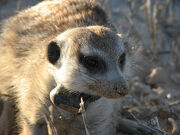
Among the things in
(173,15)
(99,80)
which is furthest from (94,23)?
(173,15)

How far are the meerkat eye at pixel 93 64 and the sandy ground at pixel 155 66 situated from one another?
0.73 m

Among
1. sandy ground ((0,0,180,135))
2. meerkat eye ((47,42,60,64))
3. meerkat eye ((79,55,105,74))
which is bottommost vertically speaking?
sandy ground ((0,0,180,135))

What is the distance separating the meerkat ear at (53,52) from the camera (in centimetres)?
229

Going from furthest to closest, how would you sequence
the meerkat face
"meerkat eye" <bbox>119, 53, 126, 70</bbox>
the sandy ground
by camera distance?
the sandy ground
"meerkat eye" <bbox>119, 53, 126, 70</bbox>
the meerkat face

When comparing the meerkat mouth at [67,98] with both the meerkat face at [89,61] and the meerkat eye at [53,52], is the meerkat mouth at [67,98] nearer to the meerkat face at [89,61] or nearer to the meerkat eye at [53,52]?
the meerkat face at [89,61]

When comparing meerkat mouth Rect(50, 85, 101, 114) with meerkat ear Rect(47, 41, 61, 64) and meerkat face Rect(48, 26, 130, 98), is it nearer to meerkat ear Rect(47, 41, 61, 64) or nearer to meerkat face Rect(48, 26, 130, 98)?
meerkat face Rect(48, 26, 130, 98)

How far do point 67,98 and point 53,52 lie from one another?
1.07 feet

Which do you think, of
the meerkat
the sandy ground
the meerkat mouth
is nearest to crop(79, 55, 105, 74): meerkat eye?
the meerkat

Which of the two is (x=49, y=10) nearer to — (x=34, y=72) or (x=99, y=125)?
(x=34, y=72)

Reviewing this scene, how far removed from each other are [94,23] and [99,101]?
676mm

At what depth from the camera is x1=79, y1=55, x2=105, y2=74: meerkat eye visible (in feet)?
6.95

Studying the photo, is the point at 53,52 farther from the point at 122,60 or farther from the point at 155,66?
the point at 155,66

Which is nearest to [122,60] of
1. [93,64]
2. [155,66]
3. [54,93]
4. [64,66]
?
[93,64]

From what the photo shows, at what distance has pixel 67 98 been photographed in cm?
222
